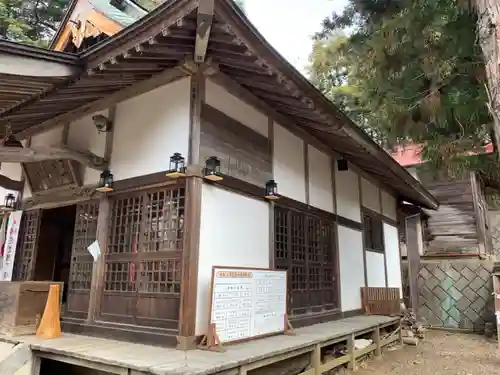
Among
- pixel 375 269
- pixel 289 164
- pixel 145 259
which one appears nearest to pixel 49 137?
pixel 145 259

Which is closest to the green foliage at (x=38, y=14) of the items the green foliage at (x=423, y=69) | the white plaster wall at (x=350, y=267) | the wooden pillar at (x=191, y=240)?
the wooden pillar at (x=191, y=240)

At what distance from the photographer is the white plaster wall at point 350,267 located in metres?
7.11

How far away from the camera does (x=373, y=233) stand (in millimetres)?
8750

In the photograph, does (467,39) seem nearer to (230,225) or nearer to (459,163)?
(459,163)

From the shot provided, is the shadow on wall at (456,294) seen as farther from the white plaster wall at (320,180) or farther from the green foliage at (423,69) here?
the green foliage at (423,69)

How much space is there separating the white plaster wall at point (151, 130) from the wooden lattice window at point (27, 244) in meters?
1.94

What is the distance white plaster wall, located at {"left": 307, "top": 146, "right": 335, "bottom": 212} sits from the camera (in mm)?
6562

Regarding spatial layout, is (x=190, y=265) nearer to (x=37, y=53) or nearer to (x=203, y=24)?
(x=203, y=24)

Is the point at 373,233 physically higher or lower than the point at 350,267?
higher

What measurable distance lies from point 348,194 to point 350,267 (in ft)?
4.67

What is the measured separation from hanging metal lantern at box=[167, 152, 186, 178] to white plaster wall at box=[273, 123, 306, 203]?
1730 millimetres

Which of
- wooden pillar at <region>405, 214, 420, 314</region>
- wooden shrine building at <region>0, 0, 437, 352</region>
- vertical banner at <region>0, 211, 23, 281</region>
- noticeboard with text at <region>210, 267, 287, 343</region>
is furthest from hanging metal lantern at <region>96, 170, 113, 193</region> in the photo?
wooden pillar at <region>405, 214, 420, 314</region>

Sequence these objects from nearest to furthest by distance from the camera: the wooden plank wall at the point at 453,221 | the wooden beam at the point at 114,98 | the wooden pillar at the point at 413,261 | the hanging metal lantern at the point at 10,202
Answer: the wooden beam at the point at 114,98
the hanging metal lantern at the point at 10,202
the wooden pillar at the point at 413,261
the wooden plank wall at the point at 453,221

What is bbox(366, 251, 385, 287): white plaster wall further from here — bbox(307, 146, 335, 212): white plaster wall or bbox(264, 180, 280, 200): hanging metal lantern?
bbox(264, 180, 280, 200): hanging metal lantern
